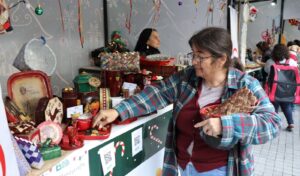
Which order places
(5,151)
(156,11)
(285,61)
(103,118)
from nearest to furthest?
1. (5,151)
2. (103,118)
3. (156,11)
4. (285,61)

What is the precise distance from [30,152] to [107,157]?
401 millimetres

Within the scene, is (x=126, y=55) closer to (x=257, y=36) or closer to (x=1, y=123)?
(x=1, y=123)

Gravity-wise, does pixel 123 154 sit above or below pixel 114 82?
below

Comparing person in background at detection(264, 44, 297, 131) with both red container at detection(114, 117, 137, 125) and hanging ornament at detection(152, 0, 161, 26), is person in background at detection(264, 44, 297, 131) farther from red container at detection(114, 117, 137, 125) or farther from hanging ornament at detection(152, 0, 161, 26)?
red container at detection(114, 117, 137, 125)

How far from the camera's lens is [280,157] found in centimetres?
282

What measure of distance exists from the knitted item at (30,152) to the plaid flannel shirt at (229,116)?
44 cm

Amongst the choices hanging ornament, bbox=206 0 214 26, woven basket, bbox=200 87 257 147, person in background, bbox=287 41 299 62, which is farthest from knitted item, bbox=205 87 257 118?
person in background, bbox=287 41 299 62

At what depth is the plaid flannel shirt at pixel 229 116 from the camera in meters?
1.00

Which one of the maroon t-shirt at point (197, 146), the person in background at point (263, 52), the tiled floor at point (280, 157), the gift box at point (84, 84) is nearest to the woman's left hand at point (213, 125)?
the maroon t-shirt at point (197, 146)

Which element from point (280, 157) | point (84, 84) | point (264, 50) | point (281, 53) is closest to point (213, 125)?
point (84, 84)

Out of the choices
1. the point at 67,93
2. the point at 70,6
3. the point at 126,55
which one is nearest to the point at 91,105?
the point at 67,93

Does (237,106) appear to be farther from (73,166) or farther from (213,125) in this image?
(73,166)

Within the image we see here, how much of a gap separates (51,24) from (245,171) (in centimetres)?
196

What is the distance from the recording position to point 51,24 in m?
2.41
